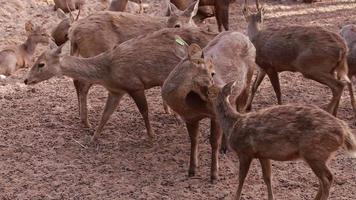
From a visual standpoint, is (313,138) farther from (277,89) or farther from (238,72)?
(277,89)

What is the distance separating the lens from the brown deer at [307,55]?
7.27 metres

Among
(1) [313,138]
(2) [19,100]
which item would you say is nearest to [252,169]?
(1) [313,138]

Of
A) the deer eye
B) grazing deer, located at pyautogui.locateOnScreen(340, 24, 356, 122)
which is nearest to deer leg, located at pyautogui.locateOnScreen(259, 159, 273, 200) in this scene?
grazing deer, located at pyautogui.locateOnScreen(340, 24, 356, 122)

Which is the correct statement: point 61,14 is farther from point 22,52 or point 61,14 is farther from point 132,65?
point 132,65

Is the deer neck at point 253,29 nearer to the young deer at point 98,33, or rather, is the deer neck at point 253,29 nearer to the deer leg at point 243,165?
the young deer at point 98,33

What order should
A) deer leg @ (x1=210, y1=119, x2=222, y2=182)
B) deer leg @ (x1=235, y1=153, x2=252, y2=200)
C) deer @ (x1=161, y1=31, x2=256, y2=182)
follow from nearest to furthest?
1. deer leg @ (x1=235, y1=153, x2=252, y2=200)
2. deer @ (x1=161, y1=31, x2=256, y2=182)
3. deer leg @ (x1=210, y1=119, x2=222, y2=182)

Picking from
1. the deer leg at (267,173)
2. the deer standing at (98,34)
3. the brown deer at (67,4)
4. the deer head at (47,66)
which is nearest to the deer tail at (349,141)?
the deer leg at (267,173)

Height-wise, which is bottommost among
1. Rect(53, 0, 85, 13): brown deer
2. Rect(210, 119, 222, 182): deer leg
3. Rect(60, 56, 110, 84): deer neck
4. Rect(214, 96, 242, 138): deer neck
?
Rect(53, 0, 85, 13): brown deer

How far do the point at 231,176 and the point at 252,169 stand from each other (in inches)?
10.3

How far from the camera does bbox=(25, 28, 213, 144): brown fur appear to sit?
23.1 ft

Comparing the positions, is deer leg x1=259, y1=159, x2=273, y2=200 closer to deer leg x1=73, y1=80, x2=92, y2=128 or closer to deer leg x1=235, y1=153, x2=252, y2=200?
deer leg x1=235, y1=153, x2=252, y2=200

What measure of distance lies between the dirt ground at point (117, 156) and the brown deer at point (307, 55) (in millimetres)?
605

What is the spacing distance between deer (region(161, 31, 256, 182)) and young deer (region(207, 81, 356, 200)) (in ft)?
1.19

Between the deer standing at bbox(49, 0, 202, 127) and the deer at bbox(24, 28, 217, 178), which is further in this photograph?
the deer standing at bbox(49, 0, 202, 127)
